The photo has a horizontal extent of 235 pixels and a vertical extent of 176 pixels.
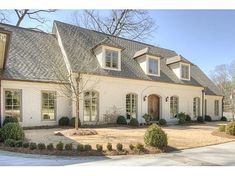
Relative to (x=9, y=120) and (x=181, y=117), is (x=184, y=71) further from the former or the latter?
(x=9, y=120)

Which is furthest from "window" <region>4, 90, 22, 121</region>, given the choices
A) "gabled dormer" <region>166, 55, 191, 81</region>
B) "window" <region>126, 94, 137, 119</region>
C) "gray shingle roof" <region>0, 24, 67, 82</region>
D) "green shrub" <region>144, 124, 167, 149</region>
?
"gabled dormer" <region>166, 55, 191, 81</region>

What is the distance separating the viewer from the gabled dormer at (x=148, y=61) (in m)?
20.5

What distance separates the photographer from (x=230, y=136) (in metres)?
13.6

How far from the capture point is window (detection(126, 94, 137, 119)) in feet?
62.4

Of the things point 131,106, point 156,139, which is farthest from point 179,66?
point 156,139

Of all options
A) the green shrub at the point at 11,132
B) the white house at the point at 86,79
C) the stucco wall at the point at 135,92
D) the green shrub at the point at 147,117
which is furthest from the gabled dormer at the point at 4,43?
the green shrub at the point at 147,117

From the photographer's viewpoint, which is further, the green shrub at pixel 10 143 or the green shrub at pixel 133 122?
the green shrub at pixel 133 122

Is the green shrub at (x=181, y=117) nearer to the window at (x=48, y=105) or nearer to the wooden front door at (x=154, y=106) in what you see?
the wooden front door at (x=154, y=106)

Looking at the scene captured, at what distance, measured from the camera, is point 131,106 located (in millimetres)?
19219

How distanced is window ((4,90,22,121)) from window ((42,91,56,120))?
4.55ft

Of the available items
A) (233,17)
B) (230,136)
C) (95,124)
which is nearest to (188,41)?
(233,17)

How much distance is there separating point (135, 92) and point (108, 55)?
127 inches
